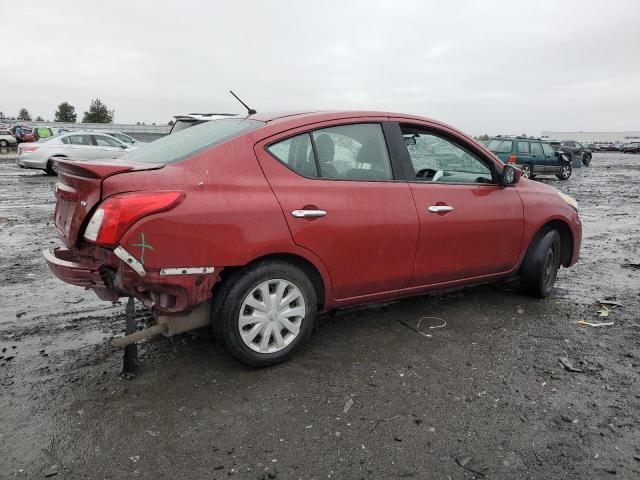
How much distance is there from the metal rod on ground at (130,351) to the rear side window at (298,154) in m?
1.33

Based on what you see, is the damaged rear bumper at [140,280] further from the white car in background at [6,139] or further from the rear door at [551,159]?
the white car in background at [6,139]

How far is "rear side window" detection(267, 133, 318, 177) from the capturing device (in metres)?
3.39

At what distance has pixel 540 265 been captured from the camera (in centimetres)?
476

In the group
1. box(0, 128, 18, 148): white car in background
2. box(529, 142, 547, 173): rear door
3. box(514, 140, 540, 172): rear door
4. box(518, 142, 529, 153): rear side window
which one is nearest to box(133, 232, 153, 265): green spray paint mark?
box(514, 140, 540, 172): rear door

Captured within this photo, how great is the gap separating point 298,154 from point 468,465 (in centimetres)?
214

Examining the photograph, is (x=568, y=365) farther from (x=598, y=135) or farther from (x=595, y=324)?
(x=598, y=135)

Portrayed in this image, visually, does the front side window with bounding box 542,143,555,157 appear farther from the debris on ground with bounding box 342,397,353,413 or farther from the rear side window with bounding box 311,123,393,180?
the debris on ground with bounding box 342,397,353,413

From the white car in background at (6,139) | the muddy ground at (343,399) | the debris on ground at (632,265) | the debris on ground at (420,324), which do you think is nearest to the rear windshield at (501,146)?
the debris on ground at (632,265)

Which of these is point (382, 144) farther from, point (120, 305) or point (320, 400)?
point (120, 305)

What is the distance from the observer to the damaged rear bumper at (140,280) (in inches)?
114

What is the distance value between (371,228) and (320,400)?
126 centimetres

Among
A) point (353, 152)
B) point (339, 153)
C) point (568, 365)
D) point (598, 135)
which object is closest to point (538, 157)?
point (568, 365)

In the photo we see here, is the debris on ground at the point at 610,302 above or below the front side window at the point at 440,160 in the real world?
below

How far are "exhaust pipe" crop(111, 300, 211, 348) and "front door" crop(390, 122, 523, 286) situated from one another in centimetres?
167
